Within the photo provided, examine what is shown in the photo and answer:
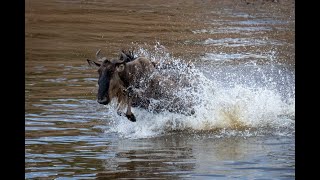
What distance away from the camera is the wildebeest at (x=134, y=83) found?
10.7 m

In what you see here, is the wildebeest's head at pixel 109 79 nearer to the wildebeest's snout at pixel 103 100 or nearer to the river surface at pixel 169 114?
the wildebeest's snout at pixel 103 100

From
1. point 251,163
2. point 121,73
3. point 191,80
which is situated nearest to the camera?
point 251,163

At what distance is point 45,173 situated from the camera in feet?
26.5

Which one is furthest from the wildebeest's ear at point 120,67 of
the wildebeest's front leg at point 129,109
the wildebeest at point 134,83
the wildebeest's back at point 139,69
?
the wildebeest's front leg at point 129,109

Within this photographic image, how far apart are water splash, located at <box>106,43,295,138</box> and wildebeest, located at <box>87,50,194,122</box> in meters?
0.12

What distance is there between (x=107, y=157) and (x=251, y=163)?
5.59ft

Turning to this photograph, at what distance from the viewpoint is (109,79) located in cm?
1059

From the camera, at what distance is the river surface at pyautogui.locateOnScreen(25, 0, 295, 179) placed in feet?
28.1

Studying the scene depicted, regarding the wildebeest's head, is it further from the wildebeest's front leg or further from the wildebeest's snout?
the wildebeest's front leg

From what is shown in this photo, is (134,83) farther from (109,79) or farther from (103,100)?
(103,100)

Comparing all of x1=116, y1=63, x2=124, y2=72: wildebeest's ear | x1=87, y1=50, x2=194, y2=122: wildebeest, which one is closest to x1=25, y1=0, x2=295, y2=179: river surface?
x1=87, y1=50, x2=194, y2=122: wildebeest

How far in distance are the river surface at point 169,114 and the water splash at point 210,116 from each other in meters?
0.02
